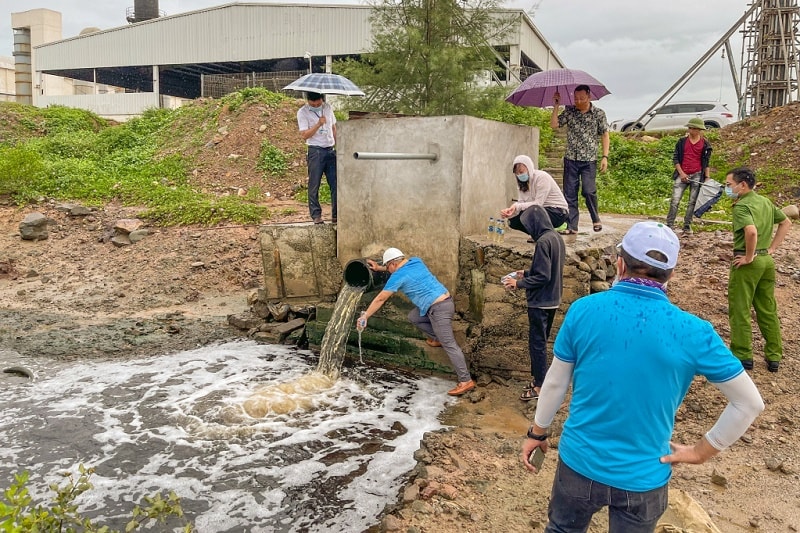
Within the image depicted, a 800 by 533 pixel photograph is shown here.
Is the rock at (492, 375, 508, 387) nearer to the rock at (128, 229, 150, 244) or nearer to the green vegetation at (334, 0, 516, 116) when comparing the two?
the green vegetation at (334, 0, 516, 116)

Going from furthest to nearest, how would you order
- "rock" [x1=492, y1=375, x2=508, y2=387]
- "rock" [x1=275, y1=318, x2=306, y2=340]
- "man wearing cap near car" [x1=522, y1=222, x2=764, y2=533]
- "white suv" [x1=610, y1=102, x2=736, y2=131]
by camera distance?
1. "white suv" [x1=610, y1=102, x2=736, y2=131]
2. "rock" [x1=275, y1=318, x2=306, y2=340]
3. "rock" [x1=492, y1=375, x2=508, y2=387]
4. "man wearing cap near car" [x1=522, y1=222, x2=764, y2=533]

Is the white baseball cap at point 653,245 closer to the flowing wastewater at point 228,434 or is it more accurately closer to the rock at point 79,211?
the flowing wastewater at point 228,434

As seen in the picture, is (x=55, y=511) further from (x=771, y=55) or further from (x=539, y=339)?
(x=771, y=55)

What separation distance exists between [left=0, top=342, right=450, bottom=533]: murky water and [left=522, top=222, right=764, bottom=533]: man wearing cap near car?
6.69 feet

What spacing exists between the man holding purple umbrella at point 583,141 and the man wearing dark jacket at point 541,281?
1725 mm

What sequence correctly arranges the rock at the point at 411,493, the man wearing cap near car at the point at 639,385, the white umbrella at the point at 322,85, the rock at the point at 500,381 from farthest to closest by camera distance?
the white umbrella at the point at 322,85, the rock at the point at 500,381, the rock at the point at 411,493, the man wearing cap near car at the point at 639,385

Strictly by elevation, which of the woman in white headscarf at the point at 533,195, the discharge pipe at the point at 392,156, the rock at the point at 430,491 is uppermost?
the discharge pipe at the point at 392,156

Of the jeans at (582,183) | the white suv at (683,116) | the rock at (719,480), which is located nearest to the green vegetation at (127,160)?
the jeans at (582,183)

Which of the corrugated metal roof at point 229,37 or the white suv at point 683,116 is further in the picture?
the corrugated metal roof at point 229,37

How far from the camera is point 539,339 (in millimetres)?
5672

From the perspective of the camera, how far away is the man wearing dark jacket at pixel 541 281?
5387 mm

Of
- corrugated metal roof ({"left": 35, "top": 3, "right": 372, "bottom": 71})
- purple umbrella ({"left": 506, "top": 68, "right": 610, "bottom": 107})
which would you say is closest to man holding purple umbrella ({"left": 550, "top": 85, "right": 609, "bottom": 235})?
purple umbrella ({"left": 506, "top": 68, "right": 610, "bottom": 107})

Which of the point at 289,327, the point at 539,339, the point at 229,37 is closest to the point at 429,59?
the point at 289,327

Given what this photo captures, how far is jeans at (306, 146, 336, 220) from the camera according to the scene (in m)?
7.79
